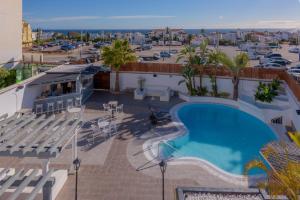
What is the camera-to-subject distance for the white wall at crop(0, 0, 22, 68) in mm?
19106

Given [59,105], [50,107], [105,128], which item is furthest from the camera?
[59,105]

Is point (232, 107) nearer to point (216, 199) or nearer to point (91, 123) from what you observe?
point (91, 123)

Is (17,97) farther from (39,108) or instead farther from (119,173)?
(119,173)

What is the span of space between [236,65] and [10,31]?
15.6 meters

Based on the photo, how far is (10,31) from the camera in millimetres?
20078

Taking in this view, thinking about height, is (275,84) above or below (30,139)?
above

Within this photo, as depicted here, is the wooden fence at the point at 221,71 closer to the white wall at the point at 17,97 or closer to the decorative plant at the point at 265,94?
the decorative plant at the point at 265,94

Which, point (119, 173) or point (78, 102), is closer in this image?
point (119, 173)

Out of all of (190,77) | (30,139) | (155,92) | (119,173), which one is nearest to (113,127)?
(119,173)

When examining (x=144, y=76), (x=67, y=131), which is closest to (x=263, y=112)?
(x=144, y=76)

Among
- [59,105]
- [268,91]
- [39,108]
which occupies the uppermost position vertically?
[268,91]

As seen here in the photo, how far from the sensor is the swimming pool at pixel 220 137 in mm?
13977

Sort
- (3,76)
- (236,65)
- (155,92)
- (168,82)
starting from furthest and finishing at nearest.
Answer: (168,82) → (155,92) → (236,65) → (3,76)

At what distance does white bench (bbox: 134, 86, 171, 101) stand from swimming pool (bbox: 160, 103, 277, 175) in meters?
2.10
